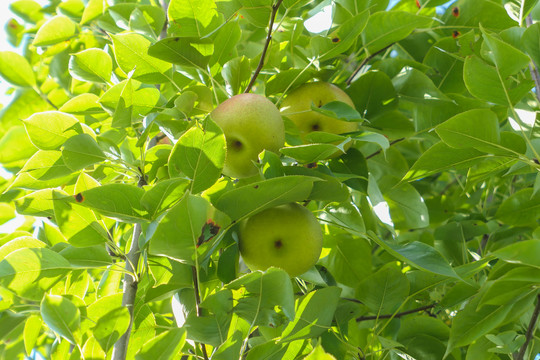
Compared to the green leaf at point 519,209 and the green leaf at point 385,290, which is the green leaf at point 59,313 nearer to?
the green leaf at point 385,290

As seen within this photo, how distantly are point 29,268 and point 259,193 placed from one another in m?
0.54

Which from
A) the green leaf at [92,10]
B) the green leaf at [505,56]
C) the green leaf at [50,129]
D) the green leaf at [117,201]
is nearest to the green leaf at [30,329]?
the green leaf at [50,129]

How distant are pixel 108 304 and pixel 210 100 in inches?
20.7

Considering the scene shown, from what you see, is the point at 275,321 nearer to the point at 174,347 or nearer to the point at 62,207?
the point at 174,347

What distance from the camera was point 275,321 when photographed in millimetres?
1120

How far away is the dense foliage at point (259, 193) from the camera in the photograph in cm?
100

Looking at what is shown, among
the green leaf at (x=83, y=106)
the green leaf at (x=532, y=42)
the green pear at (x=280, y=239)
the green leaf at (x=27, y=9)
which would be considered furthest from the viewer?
the green leaf at (x=27, y=9)

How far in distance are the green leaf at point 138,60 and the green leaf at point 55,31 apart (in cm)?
75

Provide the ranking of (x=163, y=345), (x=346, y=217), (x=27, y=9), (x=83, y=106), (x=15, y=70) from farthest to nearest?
(x=27, y=9), (x=15, y=70), (x=83, y=106), (x=346, y=217), (x=163, y=345)

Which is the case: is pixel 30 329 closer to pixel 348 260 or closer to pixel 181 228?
pixel 181 228

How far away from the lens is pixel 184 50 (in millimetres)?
1226

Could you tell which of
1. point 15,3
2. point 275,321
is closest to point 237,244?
point 275,321

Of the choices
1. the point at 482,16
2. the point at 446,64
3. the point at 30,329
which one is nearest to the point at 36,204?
Answer: the point at 30,329

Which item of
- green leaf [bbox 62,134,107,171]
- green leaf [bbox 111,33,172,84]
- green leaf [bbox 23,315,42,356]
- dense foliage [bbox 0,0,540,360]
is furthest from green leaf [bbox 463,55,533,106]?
green leaf [bbox 23,315,42,356]
